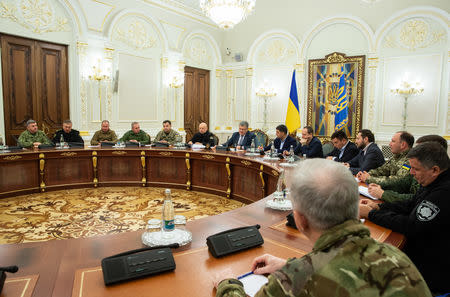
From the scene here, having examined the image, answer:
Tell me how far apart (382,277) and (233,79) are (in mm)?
8800

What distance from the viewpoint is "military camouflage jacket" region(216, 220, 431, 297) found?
2.45 feet

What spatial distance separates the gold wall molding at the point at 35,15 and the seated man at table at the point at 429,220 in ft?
21.1

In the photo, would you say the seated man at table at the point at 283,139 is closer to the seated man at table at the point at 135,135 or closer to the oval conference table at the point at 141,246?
the oval conference table at the point at 141,246

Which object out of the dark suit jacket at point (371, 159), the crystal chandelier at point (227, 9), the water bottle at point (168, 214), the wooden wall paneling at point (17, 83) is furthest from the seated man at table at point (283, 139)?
the wooden wall paneling at point (17, 83)

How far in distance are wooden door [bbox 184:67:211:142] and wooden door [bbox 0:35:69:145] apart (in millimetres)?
3140

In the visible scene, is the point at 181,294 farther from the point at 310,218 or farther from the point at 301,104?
the point at 301,104

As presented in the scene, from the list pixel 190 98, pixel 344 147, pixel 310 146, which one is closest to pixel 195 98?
pixel 190 98

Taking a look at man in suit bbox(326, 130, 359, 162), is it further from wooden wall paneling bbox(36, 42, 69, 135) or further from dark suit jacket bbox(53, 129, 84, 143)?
wooden wall paneling bbox(36, 42, 69, 135)

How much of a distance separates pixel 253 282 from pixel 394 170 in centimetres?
236

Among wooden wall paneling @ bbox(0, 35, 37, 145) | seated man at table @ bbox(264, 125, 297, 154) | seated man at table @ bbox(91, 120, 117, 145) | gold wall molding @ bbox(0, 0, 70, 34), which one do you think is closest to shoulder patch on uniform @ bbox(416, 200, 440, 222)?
seated man at table @ bbox(264, 125, 297, 154)

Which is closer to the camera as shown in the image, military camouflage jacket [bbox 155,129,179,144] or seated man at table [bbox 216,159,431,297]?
seated man at table [bbox 216,159,431,297]

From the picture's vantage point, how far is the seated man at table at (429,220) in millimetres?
1582

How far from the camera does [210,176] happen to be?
5414 mm

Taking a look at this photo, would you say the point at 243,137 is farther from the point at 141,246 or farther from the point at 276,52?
the point at 141,246
